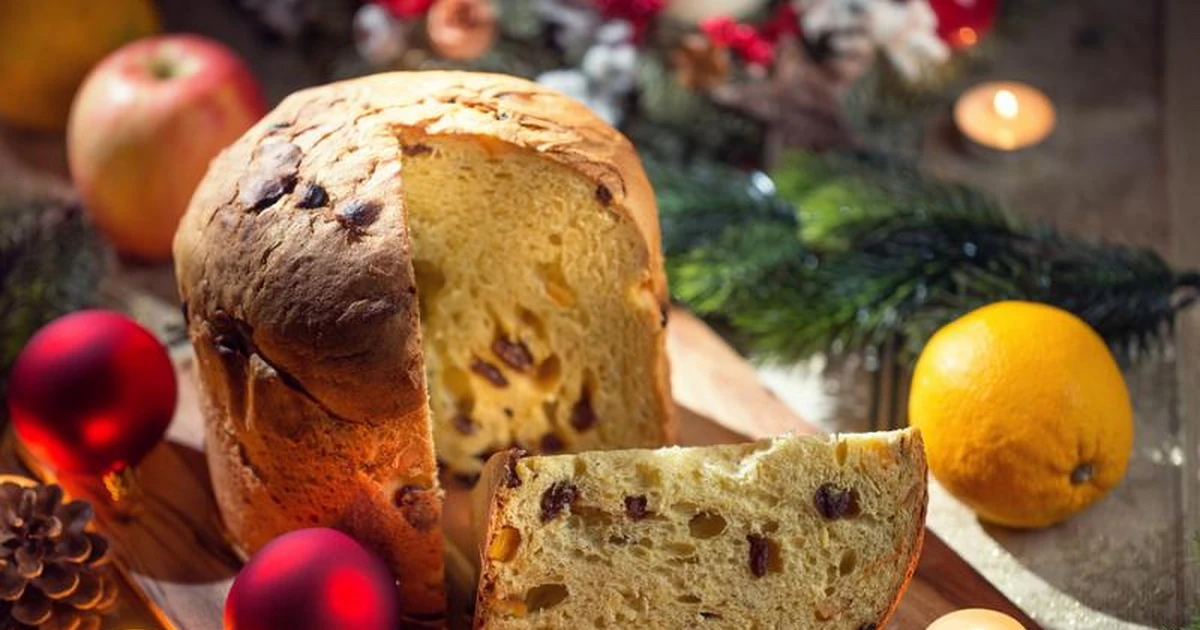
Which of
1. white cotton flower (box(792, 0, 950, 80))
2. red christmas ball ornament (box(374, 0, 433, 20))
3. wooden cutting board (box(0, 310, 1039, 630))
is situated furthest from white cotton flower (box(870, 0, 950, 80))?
red christmas ball ornament (box(374, 0, 433, 20))

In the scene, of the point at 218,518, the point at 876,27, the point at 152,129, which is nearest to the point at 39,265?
the point at 152,129

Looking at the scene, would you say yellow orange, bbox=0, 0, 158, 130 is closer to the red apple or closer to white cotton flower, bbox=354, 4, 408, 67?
the red apple

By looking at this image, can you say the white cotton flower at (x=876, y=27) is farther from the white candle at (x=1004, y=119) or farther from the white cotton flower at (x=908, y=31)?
the white candle at (x=1004, y=119)

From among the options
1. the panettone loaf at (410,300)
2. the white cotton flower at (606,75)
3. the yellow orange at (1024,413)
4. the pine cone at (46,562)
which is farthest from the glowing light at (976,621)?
the white cotton flower at (606,75)

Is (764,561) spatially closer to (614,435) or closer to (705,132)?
(614,435)

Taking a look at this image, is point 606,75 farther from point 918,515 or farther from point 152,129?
point 918,515
